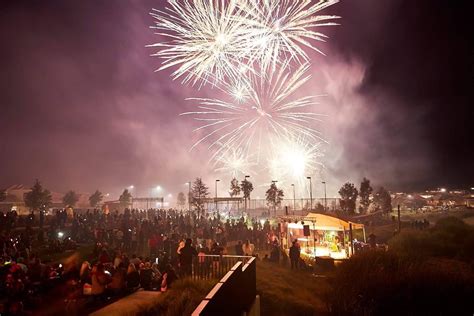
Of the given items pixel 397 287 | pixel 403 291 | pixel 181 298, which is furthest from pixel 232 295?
pixel 397 287

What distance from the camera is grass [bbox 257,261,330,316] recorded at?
10820mm

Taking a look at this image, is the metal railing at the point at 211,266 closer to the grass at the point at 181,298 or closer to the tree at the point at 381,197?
the grass at the point at 181,298

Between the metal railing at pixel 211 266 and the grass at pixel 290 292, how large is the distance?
2025mm

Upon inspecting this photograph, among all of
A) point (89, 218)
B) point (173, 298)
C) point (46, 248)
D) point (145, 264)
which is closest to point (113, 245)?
point (46, 248)

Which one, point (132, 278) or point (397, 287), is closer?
point (132, 278)

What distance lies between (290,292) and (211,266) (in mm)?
3883

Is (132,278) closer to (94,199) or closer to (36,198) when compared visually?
(36,198)

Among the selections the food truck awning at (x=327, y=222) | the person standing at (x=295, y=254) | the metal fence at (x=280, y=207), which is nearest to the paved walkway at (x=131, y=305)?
the person standing at (x=295, y=254)

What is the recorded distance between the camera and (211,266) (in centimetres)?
1073

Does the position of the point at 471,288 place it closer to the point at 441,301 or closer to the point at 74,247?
the point at 441,301

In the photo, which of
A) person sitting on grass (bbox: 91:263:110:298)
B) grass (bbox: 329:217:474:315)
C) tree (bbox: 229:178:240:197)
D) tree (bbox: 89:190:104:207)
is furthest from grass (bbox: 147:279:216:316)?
tree (bbox: 89:190:104:207)

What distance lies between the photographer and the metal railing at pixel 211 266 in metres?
10.6

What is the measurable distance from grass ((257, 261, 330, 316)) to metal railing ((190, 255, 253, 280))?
2025mm

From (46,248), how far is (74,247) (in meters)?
1.50
